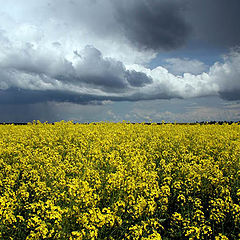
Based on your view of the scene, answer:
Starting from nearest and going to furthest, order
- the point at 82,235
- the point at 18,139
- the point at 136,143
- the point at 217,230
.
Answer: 1. the point at 82,235
2. the point at 217,230
3. the point at 136,143
4. the point at 18,139

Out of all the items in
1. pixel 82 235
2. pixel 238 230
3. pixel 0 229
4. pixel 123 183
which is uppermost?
pixel 123 183

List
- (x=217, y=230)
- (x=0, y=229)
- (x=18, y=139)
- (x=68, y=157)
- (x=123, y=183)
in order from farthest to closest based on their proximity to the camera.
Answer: (x=18, y=139), (x=68, y=157), (x=123, y=183), (x=217, y=230), (x=0, y=229)

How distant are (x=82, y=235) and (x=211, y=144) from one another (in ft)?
30.9

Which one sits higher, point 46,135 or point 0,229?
point 46,135

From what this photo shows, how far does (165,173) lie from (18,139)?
30.9 feet

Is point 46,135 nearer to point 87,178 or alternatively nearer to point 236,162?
point 87,178

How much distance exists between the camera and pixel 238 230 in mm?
6293

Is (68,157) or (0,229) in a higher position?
(68,157)

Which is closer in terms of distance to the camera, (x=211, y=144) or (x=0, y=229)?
(x=0, y=229)

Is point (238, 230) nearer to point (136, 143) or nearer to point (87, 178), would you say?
point (87, 178)

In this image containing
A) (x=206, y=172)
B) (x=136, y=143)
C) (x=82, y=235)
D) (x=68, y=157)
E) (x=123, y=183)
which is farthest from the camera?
(x=136, y=143)

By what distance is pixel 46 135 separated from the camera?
14.0 m

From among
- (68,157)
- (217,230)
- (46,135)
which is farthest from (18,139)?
(217,230)

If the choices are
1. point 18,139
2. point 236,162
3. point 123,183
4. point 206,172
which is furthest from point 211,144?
point 18,139
